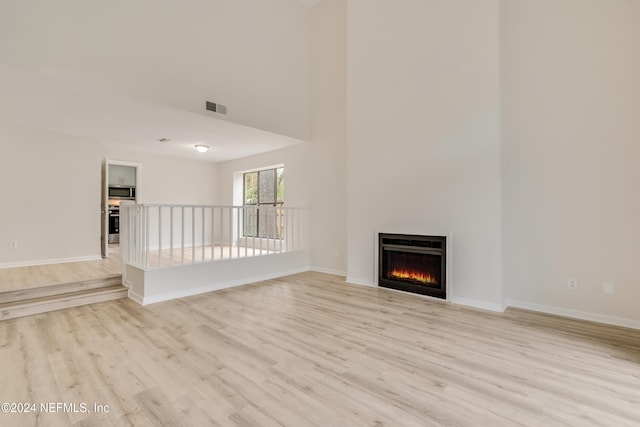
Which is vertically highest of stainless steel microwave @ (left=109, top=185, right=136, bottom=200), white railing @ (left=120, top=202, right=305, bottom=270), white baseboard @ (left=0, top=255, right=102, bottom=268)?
stainless steel microwave @ (left=109, top=185, right=136, bottom=200)

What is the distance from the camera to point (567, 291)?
10.6ft

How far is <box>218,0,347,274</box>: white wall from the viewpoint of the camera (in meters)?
5.46

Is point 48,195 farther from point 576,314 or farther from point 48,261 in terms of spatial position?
point 576,314

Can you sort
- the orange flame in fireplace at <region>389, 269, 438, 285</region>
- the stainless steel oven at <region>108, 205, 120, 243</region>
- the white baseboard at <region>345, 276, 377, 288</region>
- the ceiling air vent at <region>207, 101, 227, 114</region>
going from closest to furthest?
the orange flame in fireplace at <region>389, 269, 438, 285</region>
the ceiling air vent at <region>207, 101, 227, 114</region>
the white baseboard at <region>345, 276, 377, 288</region>
the stainless steel oven at <region>108, 205, 120, 243</region>

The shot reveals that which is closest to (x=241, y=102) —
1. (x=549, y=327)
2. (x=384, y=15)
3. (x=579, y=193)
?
(x=384, y=15)

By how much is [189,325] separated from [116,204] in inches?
259

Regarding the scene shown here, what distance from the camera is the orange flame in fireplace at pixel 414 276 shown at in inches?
155

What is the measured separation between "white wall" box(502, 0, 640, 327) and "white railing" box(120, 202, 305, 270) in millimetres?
3803

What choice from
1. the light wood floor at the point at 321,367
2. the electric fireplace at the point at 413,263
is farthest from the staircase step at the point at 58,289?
the electric fireplace at the point at 413,263

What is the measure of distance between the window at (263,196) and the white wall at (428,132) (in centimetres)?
270

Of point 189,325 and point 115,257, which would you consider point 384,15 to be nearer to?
point 189,325
